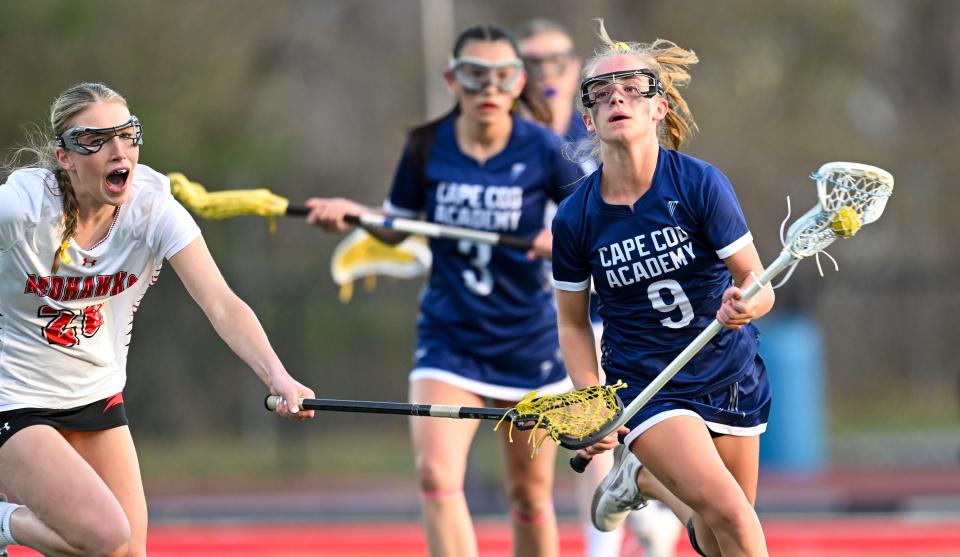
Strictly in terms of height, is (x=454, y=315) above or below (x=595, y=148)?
below

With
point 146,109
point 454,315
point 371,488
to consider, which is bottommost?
point 371,488

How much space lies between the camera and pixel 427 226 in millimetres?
6816

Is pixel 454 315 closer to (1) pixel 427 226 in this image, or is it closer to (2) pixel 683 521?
(1) pixel 427 226

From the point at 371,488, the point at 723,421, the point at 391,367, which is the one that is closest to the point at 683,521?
the point at 723,421

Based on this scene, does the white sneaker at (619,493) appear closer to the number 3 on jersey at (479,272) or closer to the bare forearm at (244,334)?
the number 3 on jersey at (479,272)

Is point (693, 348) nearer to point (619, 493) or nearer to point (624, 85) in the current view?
point (624, 85)

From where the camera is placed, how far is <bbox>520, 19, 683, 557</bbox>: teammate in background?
7.29m

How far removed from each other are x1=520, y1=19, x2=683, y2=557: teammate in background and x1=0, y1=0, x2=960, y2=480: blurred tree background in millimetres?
7407

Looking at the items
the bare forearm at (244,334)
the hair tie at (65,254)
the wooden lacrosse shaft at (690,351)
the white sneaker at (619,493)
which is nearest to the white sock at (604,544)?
the white sneaker at (619,493)

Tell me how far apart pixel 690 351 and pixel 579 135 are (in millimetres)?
2588

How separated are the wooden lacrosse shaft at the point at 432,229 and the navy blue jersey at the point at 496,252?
8 cm

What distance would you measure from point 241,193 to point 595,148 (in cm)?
219

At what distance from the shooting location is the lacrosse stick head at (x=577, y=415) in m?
5.12

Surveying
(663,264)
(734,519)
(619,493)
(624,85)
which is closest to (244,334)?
(663,264)
